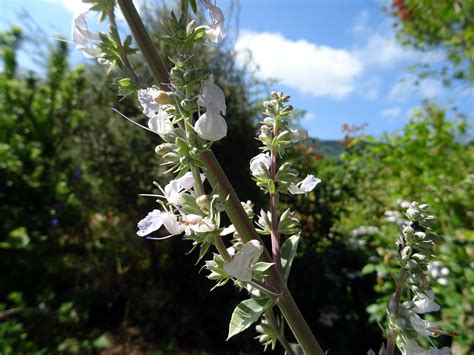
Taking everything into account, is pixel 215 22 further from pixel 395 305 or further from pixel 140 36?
pixel 395 305

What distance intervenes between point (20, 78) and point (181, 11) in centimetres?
437

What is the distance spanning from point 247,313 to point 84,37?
1.89 feet

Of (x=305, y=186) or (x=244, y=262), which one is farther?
(x=305, y=186)

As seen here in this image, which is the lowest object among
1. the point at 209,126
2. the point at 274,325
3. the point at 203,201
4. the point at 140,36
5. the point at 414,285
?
the point at 274,325

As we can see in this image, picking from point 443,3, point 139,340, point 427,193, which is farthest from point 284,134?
point 443,3

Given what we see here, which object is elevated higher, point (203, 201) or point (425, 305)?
point (203, 201)

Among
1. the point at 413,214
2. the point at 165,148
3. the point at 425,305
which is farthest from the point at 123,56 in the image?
the point at 425,305

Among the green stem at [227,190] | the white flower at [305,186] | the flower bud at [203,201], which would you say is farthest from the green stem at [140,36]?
the white flower at [305,186]

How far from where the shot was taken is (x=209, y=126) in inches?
22.5

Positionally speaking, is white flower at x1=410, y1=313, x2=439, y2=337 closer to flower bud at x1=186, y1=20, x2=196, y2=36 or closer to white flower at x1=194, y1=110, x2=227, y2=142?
white flower at x1=194, y1=110, x2=227, y2=142

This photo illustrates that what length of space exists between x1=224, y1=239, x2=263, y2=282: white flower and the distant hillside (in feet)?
15.3

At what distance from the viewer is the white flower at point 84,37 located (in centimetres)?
69

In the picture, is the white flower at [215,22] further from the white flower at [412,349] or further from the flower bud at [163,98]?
the white flower at [412,349]

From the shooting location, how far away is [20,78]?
13.8 feet
